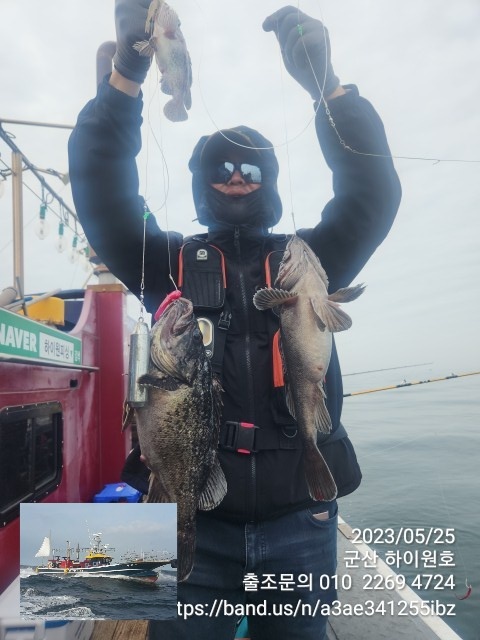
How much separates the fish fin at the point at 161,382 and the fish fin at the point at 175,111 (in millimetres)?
1441

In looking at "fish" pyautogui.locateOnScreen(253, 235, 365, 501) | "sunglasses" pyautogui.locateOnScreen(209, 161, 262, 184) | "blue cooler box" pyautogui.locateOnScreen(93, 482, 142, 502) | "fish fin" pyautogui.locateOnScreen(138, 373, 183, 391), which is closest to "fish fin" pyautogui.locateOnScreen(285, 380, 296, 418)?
"fish" pyautogui.locateOnScreen(253, 235, 365, 501)

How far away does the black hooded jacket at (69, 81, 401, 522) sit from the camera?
2146mm

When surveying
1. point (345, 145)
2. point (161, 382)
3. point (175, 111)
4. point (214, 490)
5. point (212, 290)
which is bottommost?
point (214, 490)

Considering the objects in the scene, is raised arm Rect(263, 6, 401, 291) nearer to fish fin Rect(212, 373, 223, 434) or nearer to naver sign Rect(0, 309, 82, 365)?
fish fin Rect(212, 373, 223, 434)

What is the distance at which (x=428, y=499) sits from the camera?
9719 millimetres

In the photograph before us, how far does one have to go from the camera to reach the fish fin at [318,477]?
2037 millimetres

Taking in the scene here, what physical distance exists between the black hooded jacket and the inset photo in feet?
1.56

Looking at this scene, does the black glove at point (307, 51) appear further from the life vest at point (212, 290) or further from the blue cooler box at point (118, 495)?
the blue cooler box at point (118, 495)

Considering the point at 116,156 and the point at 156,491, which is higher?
the point at 116,156

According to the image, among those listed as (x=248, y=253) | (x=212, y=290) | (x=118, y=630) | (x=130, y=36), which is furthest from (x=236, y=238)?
(x=118, y=630)

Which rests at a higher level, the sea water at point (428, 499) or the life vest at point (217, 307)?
A: the life vest at point (217, 307)

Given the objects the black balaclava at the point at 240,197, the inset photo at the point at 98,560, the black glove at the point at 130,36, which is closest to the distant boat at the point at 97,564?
the inset photo at the point at 98,560

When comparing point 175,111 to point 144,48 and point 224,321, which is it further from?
point 224,321

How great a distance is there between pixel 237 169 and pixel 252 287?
806 millimetres
